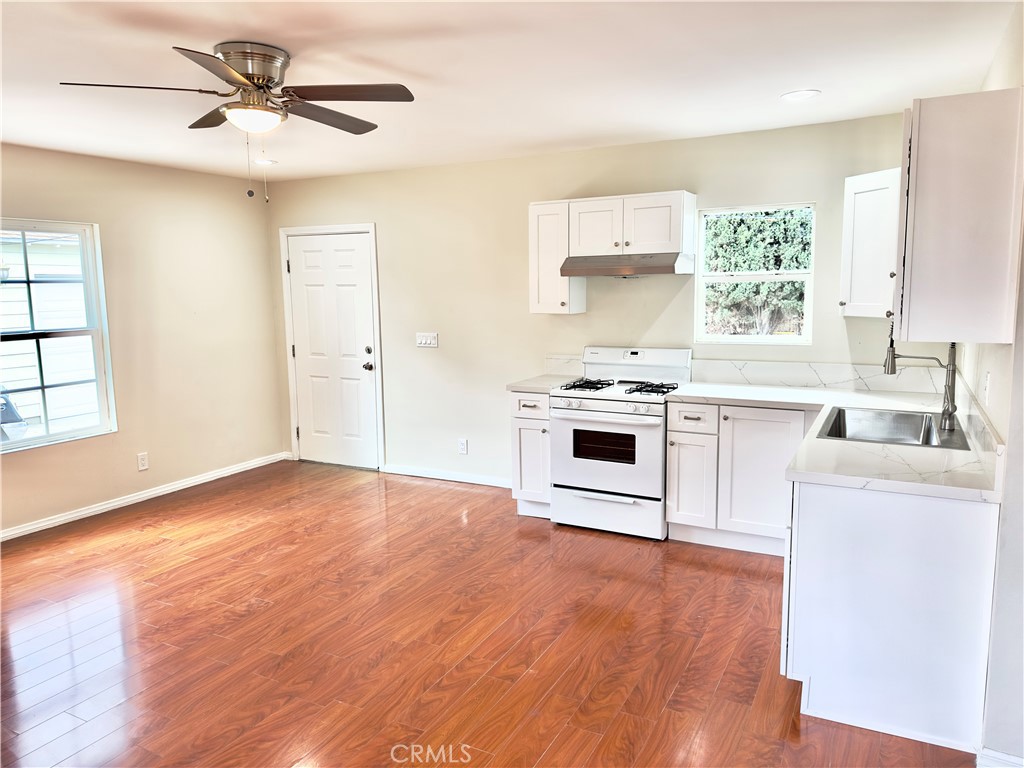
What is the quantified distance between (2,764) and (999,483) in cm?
328

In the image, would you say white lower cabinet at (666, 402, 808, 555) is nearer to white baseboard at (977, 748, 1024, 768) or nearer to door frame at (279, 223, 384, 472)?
white baseboard at (977, 748, 1024, 768)

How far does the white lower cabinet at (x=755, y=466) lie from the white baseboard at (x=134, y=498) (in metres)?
4.01

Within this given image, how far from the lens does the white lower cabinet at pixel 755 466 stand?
3604mm

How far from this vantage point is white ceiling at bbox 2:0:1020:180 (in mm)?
2275

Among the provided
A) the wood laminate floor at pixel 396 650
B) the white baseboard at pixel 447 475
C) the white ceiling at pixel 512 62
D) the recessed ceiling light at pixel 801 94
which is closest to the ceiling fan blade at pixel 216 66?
the white ceiling at pixel 512 62

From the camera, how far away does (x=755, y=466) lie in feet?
12.1

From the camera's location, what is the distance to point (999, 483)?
2.03 meters

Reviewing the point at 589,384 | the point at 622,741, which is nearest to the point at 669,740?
the point at 622,741

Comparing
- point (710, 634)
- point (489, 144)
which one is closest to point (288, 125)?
point (489, 144)

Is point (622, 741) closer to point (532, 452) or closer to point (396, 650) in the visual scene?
point (396, 650)

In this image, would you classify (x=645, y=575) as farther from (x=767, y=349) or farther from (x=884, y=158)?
(x=884, y=158)

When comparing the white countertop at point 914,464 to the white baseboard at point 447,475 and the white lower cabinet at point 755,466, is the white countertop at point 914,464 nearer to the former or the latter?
the white lower cabinet at point 755,466

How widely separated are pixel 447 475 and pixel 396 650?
2.60 meters

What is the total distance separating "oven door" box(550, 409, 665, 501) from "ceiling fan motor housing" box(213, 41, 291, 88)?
95.6 inches
